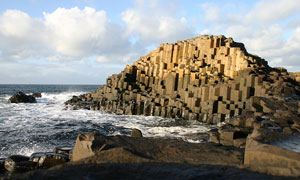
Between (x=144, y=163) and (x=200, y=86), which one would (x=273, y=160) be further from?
(x=200, y=86)

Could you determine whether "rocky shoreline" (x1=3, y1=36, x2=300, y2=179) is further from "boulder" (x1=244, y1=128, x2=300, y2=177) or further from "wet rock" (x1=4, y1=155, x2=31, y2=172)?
"wet rock" (x1=4, y1=155, x2=31, y2=172)

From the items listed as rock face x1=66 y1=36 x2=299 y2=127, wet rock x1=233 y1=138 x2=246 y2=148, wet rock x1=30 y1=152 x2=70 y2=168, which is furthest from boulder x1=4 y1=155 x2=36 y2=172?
rock face x1=66 y1=36 x2=299 y2=127

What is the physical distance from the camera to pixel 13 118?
15.6 meters

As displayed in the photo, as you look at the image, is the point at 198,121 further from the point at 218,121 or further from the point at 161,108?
the point at 161,108

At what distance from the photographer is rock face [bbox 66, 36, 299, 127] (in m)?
14.7

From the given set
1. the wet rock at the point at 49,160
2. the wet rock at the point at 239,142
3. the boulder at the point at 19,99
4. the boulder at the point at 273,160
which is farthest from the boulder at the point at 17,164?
the boulder at the point at 19,99

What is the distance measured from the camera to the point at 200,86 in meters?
18.1

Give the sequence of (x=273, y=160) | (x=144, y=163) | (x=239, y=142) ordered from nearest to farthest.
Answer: (x=273, y=160)
(x=144, y=163)
(x=239, y=142)

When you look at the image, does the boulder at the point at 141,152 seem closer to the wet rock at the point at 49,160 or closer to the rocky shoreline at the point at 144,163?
the rocky shoreline at the point at 144,163

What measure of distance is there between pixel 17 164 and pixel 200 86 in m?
14.4

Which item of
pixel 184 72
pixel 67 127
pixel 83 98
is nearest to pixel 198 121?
pixel 184 72

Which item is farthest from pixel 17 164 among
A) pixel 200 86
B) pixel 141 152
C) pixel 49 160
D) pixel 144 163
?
pixel 200 86

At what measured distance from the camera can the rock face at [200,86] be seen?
14688mm

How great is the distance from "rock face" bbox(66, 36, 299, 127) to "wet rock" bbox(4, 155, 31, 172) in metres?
9.02
